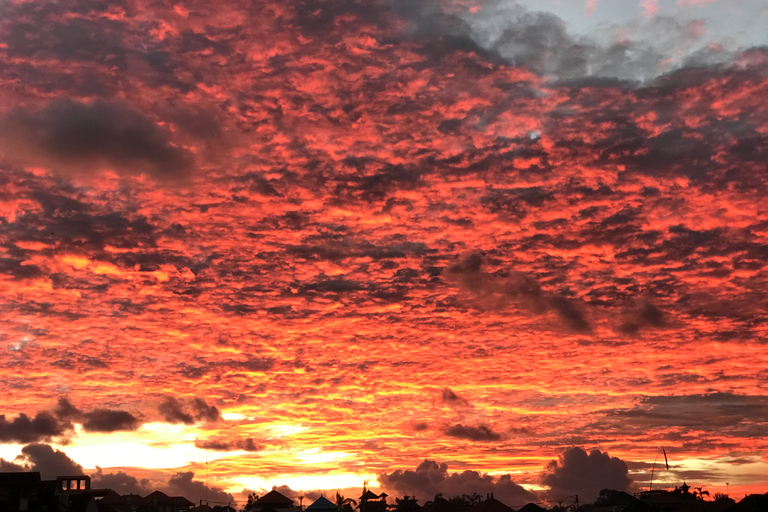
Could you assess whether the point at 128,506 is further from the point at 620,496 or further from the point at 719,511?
the point at 719,511

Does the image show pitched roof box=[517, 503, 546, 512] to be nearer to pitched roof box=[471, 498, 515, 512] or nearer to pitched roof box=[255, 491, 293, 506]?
pitched roof box=[471, 498, 515, 512]

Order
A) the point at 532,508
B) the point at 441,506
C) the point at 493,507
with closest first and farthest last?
1. the point at 493,507
2. the point at 532,508
3. the point at 441,506

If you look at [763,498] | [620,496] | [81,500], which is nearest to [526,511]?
[620,496]

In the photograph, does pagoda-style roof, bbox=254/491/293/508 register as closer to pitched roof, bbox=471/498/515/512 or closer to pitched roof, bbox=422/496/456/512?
pitched roof, bbox=422/496/456/512

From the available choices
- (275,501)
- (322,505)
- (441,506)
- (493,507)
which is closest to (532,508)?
(493,507)

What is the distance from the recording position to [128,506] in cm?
13450

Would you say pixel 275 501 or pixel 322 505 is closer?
pixel 322 505

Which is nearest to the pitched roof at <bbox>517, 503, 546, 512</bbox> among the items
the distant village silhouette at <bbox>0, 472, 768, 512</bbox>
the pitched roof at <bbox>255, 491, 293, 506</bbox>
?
the distant village silhouette at <bbox>0, 472, 768, 512</bbox>

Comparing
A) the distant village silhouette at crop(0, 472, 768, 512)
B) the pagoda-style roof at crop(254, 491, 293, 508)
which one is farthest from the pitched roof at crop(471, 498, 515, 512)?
the pagoda-style roof at crop(254, 491, 293, 508)

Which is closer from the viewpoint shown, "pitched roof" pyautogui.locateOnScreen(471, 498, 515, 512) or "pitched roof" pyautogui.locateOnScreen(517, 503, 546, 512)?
"pitched roof" pyautogui.locateOnScreen(471, 498, 515, 512)

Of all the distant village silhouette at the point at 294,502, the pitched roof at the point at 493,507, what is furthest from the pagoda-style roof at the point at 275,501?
the pitched roof at the point at 493,507

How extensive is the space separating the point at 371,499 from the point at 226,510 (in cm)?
3088

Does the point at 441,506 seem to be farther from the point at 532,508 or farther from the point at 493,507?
the point at 532,508

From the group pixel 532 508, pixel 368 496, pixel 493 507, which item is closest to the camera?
pixel 493 507
